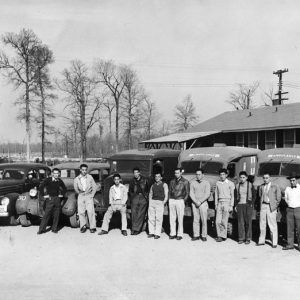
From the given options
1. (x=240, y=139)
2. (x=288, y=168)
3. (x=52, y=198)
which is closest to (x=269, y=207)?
(x=288, y=168)

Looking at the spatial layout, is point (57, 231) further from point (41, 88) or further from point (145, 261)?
point (41, 88)

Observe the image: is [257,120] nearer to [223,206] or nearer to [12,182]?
[12,182]

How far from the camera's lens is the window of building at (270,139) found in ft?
97.5

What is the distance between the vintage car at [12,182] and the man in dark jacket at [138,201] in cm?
363

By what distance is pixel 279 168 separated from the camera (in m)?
12.0

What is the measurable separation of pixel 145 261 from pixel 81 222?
362cm

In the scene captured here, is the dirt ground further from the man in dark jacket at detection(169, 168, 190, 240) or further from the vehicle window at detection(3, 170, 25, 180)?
the vehicle window at detection(3, 170, 25, 180)

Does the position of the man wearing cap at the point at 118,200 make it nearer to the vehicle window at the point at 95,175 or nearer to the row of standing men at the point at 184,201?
the row of standing men at the point at 184,201

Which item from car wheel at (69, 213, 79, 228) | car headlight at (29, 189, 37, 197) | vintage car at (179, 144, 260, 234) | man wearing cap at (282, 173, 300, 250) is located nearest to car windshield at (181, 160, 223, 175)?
vintage car at (179, 144, 260, 234)

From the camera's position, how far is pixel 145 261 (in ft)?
28.4

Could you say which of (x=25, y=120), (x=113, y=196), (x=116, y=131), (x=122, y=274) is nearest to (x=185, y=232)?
(x=113, y=196)

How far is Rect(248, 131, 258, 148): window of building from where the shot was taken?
3095 centimetres

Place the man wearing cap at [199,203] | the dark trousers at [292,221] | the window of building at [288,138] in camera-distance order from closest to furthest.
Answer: the dark trousers at [292,221]
the man wearing cap at [199,203]
the window of building at [288,138]

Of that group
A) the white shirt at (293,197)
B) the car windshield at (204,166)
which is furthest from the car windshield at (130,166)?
the white shirt at (293,197)
